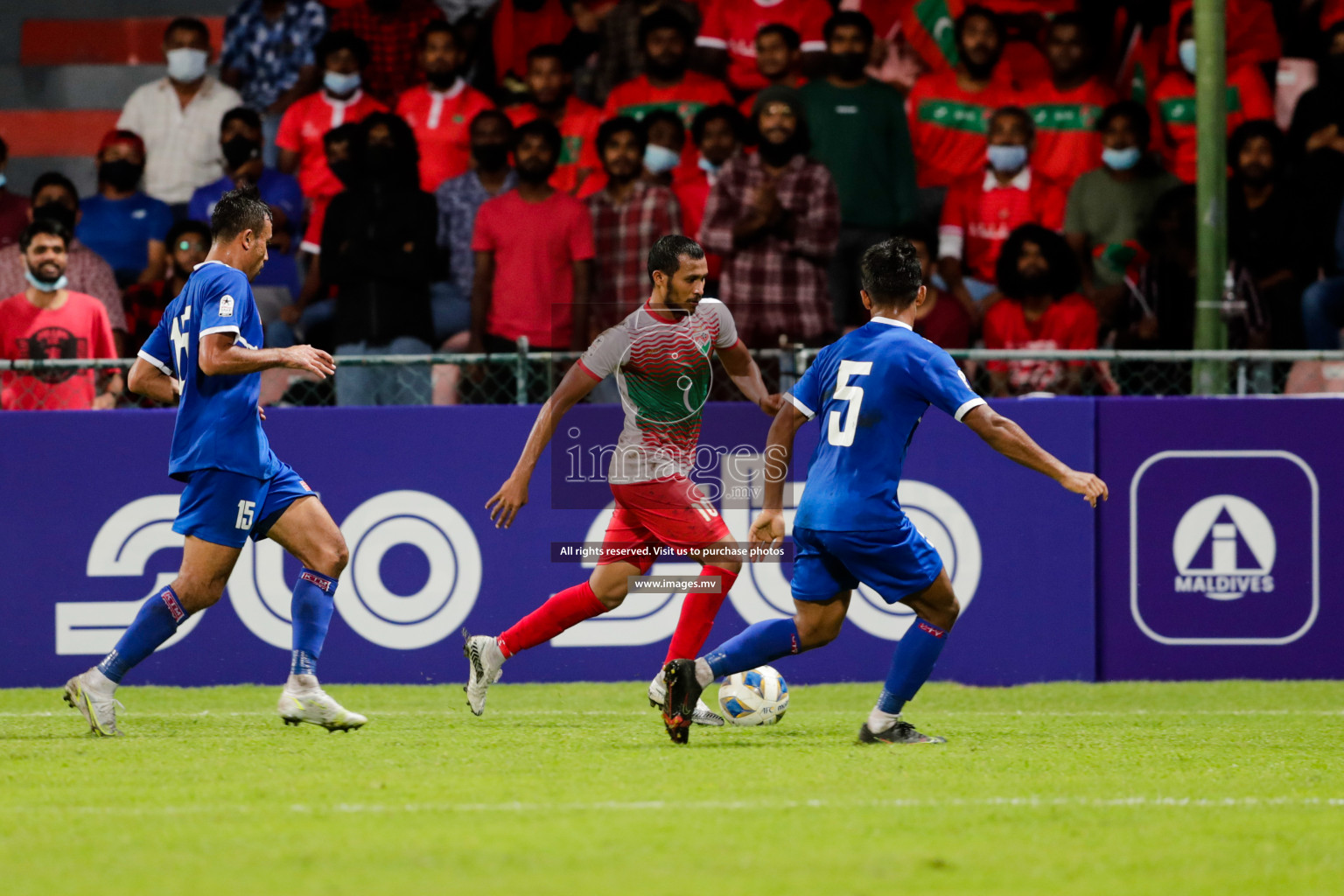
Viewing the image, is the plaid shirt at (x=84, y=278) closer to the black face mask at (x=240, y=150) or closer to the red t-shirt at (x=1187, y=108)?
the black face mask at (x=240, y=150)

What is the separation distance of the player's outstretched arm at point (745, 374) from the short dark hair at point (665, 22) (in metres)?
5.28

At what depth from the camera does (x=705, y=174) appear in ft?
38.8

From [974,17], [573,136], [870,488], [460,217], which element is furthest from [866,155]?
[870,488]

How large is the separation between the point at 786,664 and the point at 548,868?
5.21m

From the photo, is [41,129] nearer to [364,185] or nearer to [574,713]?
[364,185]

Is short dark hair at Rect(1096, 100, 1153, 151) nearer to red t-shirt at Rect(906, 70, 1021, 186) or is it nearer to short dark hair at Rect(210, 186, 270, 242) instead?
red t-shirt at Rect(906, 70, 1021, 186)

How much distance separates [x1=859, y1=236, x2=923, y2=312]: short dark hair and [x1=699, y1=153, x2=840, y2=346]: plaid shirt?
417 cm

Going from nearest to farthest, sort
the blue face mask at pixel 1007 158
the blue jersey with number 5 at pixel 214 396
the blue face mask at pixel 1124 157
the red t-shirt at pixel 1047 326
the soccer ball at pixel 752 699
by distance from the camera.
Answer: the blue jersey with number 5 at pixel 214 396 → the soccer ball at pixel 752 699 → the red t-shirt at pixel 1047 326 → the blue face mask at pixel 1124 157 → the blue face mask at pixel 1007 158

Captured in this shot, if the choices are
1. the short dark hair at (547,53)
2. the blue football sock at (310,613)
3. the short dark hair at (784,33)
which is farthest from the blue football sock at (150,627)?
the short dark hair at (784,33)

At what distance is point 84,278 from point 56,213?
0.70 m

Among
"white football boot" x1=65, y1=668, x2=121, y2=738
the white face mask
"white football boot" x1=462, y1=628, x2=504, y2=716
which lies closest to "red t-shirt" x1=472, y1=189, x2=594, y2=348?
the white face mask

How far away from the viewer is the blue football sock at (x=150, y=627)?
22.9ft

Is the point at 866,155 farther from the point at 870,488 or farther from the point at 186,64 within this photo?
the point at 870,488

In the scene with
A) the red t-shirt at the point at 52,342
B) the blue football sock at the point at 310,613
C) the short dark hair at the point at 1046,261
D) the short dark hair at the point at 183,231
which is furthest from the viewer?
the short dark hair at the point at 183,231
